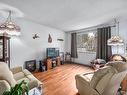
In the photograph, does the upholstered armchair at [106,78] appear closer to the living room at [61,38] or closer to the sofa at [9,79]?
the living room at [61,38]

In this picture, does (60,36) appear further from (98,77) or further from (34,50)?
(98,77)

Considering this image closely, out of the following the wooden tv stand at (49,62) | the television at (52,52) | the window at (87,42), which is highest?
the window at (87,42)

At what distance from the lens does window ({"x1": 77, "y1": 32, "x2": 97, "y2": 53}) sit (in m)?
6.16

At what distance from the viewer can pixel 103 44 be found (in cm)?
537

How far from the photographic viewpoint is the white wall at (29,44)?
14.4 feet

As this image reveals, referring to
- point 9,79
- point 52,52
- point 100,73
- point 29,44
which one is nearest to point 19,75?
point 9,79

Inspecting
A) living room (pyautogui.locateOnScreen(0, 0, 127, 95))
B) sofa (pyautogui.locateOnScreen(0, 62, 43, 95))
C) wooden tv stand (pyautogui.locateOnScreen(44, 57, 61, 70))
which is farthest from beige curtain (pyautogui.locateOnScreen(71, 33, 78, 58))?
sofa (pyautogui.locateOnScreen(0, 62, 43, 95))

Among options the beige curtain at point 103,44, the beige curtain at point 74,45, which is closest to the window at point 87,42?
the beige curtain at point 74,45

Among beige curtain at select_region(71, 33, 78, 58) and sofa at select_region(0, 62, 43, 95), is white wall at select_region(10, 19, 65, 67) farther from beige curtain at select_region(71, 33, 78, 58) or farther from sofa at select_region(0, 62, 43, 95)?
sofa at select_region(0, 62, 43, 95)

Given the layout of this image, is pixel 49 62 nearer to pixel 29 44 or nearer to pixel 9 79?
pixel 29 44

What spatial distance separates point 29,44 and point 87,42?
3.39 m

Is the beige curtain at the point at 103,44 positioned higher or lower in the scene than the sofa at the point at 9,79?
higher

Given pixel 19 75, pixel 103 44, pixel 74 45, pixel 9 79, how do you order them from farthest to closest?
pixel 74 45 < pixel 103 44 < pixel 19 75 < pixel 9 79

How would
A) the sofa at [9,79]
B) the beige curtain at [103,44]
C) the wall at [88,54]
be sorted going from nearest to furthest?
the sofa at [9,79] < the wall at [88,54] < the beige curtain at [103,44]
